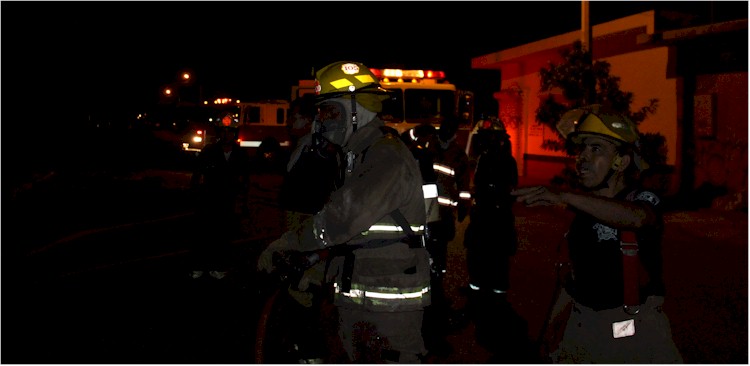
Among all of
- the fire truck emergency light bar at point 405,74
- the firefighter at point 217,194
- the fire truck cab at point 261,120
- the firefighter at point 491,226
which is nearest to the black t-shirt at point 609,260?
the firefighter at point 491,226

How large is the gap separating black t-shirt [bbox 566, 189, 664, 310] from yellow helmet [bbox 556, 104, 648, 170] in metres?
0.21

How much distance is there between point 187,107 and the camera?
31.3 m

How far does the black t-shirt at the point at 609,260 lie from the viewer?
278 cm

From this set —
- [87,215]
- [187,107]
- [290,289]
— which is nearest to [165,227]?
[87,215]

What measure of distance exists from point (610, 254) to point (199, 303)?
458cm

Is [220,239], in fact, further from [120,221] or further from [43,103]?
[43,103]

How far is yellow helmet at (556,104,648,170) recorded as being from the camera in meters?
2.90

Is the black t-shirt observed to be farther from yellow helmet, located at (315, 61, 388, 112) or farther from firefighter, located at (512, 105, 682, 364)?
yellow helmet, located at (315, 61, 388, 112)

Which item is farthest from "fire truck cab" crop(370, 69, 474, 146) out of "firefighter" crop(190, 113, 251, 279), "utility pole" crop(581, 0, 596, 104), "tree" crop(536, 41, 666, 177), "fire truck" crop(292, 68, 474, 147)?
"firefighter" crop(190, 113, 251, 279)

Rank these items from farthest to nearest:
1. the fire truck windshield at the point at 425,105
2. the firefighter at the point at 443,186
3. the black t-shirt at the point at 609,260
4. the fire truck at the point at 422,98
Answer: the fire truck windshield at the point at 425,105 < the fire truck at the point at 422,98 < the firefighter at the point at 443,186 < the black t-shirt at the point at 609,260

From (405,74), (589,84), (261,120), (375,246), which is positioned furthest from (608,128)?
(261,120)

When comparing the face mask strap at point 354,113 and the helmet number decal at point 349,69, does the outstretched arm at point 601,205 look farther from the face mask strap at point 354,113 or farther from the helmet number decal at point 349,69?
the helmet number decal at point 349,69

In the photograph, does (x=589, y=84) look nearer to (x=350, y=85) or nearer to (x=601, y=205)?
(x=350, y=85)

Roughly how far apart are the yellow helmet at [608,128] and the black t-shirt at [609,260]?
0.70 ft
